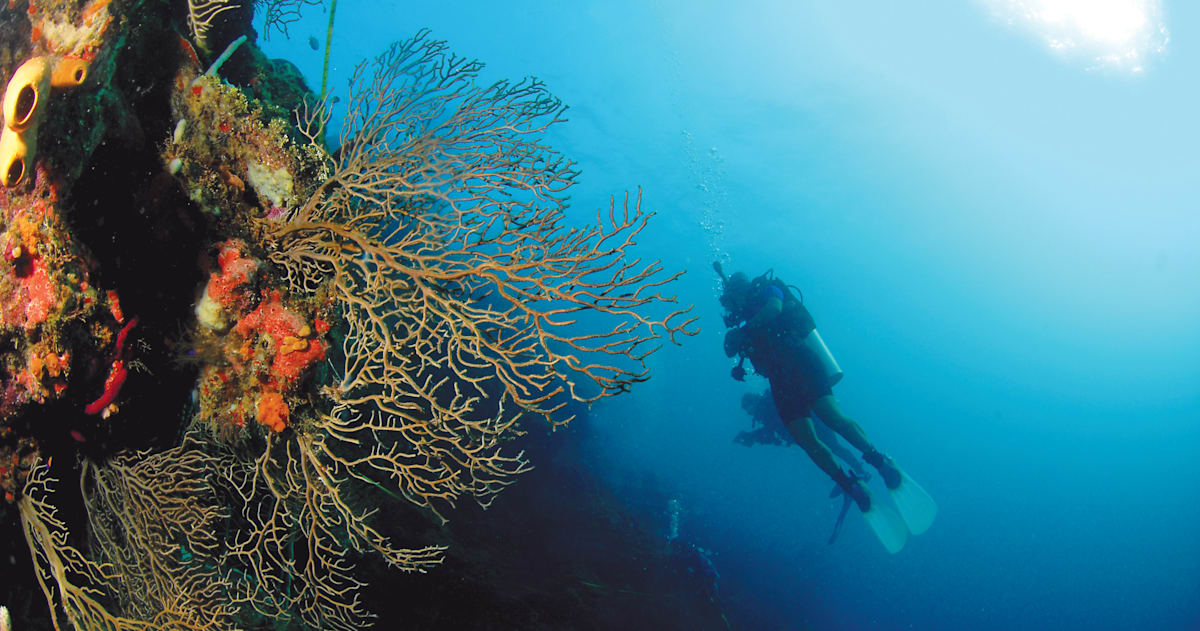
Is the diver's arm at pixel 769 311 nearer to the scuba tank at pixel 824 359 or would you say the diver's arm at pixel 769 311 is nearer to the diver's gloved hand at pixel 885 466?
the scuba tank at pixel 824 359

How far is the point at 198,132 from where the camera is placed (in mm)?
3227

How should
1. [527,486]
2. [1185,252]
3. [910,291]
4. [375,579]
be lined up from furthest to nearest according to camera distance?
[910,291] < [1185,252] < [527,486] < [375,579]

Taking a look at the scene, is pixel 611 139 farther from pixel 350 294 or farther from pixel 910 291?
pixel 910 291

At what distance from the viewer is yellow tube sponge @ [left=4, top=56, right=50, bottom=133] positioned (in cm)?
168

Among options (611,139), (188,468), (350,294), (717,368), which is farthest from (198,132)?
(717,368)

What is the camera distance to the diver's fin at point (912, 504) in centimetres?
1220

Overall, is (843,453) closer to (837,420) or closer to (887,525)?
(887,525)

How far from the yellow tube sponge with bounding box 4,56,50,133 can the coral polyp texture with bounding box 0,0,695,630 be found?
52 centimetres

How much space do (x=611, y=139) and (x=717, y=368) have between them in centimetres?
4872

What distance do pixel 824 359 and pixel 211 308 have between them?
36.9 feet

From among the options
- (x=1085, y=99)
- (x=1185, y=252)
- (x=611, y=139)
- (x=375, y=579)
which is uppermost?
(x=1185, y=252)

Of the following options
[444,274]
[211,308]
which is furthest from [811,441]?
[211,308]

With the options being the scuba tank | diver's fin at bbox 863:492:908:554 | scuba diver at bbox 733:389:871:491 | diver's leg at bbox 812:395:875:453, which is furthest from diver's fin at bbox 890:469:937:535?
the scuba tank

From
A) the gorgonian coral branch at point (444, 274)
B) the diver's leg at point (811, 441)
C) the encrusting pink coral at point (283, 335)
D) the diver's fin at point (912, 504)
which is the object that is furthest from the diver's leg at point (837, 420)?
the encrusting pink coral at point (283, 335)
